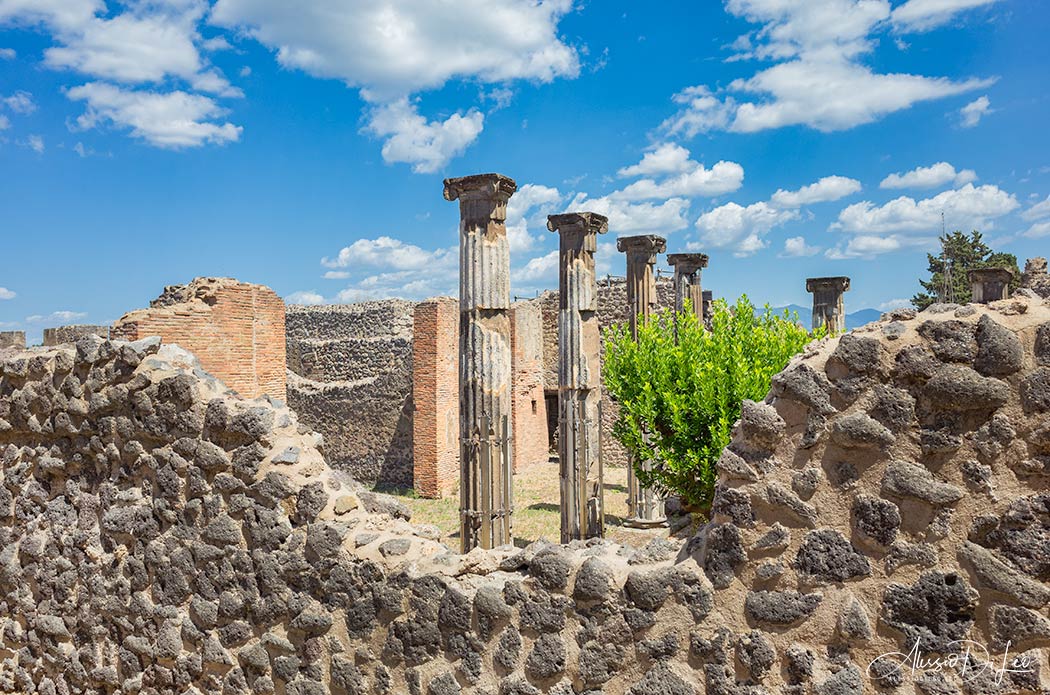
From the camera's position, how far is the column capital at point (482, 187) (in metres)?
8.67

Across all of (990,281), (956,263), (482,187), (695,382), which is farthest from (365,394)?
(956,263)

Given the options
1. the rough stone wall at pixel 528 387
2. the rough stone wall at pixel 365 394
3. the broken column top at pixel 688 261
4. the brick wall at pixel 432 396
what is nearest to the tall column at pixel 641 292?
the broken column top at pixel 688 261

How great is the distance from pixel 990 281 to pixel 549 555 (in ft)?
50.9

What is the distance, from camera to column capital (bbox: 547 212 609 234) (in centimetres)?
1009

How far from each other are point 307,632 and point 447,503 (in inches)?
495

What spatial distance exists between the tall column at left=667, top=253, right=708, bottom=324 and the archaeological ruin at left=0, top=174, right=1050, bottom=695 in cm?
1241

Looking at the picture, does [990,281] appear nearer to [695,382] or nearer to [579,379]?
[579,379]

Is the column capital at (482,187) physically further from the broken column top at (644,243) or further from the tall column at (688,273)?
the tall column at (688,273)

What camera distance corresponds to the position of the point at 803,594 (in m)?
3.14

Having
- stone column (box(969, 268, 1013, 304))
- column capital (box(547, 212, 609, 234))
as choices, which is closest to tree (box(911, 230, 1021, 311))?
stone column (box(969, 268, 1013, 304))

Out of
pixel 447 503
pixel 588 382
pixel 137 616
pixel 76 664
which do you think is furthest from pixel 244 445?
pixel 447 503

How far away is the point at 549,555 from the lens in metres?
3.68

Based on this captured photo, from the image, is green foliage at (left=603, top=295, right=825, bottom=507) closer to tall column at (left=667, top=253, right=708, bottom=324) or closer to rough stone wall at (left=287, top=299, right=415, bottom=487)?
tall column at (left=667, top=253, right=708, bottom=324)

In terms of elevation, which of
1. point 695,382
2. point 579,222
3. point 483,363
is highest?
point 579,222
